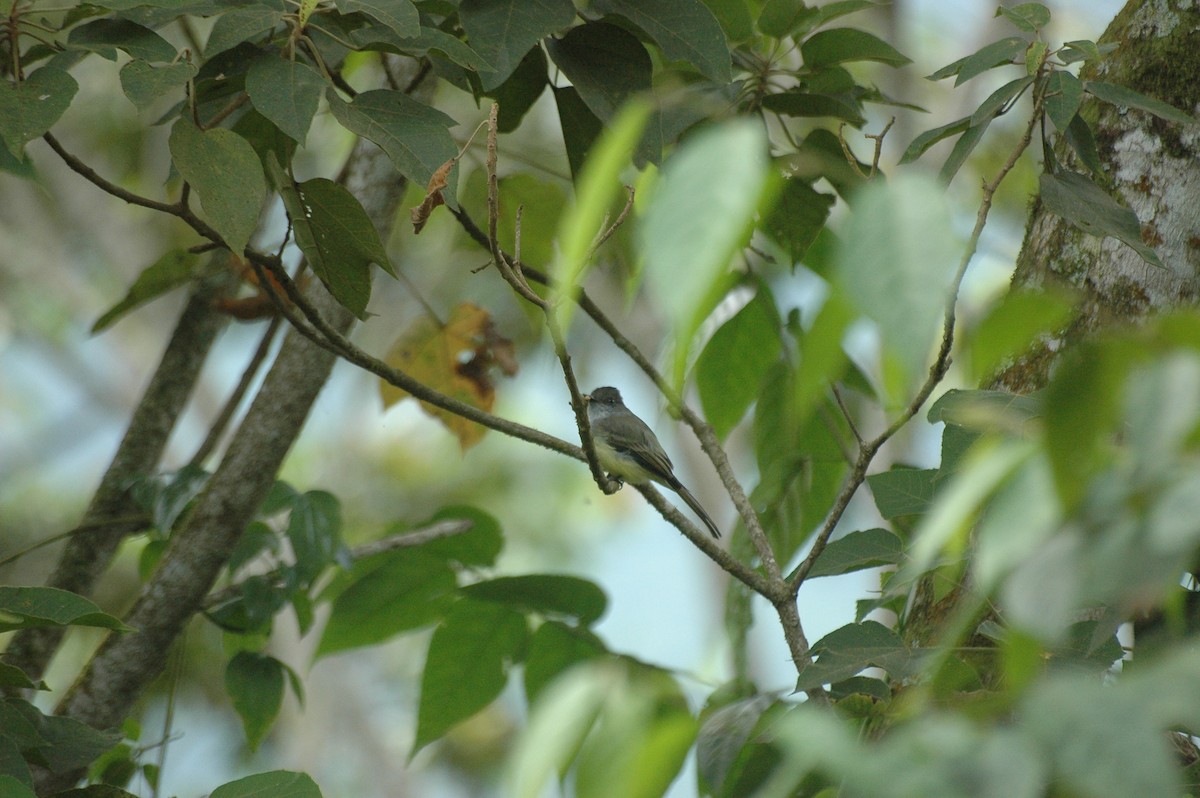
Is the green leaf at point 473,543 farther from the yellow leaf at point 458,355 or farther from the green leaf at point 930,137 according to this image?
the green leaf at point 930,137

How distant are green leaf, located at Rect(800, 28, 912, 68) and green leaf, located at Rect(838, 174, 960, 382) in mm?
1424

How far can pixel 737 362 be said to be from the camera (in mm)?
2373

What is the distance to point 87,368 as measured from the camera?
9.70 m

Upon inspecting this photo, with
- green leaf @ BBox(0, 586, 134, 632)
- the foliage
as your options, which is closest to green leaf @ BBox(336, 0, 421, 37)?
the foliage

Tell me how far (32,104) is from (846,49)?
134 centimetres

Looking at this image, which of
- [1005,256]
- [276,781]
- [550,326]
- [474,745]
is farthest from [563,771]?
[474,745]

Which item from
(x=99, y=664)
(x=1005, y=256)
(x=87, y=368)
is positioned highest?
(x=87, y=368)

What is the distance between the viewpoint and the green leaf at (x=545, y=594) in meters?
2.13

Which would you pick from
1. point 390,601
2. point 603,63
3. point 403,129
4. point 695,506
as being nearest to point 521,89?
point 603,63

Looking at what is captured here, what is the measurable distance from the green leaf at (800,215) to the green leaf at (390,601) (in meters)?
0.99

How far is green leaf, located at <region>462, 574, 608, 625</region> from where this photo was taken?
2.13 m

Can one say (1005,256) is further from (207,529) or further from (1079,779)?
(207,529)

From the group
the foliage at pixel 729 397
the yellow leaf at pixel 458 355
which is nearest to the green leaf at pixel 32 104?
the foliage at pixel 729 397

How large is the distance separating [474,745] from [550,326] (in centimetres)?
941
